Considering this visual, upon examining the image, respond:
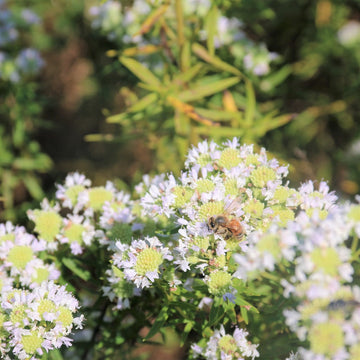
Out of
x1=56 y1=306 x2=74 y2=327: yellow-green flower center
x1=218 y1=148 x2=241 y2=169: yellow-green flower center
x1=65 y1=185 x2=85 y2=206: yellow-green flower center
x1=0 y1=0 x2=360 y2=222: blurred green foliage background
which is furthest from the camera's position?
x1=0 y1=0 x2=360 y2=222: blurred green foliage background

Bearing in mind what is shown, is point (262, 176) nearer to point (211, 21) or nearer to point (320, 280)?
point (320, 280)

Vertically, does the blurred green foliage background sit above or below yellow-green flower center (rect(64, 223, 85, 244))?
above

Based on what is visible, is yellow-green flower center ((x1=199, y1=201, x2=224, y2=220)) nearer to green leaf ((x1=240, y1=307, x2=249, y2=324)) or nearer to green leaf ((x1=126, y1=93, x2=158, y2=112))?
green leaf ((x1=240, y1=307, x2=249, y2=324))

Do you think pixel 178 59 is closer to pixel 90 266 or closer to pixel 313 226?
pixel 90 266

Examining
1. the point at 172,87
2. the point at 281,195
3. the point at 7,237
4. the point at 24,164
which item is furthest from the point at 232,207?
the point at 24,164

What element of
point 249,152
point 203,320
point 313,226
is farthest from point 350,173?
point 313,226

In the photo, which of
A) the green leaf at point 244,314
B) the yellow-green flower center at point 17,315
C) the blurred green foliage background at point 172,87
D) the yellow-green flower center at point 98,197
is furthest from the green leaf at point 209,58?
the yellow-green flower center at point 17,315

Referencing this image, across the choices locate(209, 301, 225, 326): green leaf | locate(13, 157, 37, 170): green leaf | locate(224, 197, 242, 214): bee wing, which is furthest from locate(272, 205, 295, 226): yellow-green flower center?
locate(13, 157, 37, 170): green leaf
